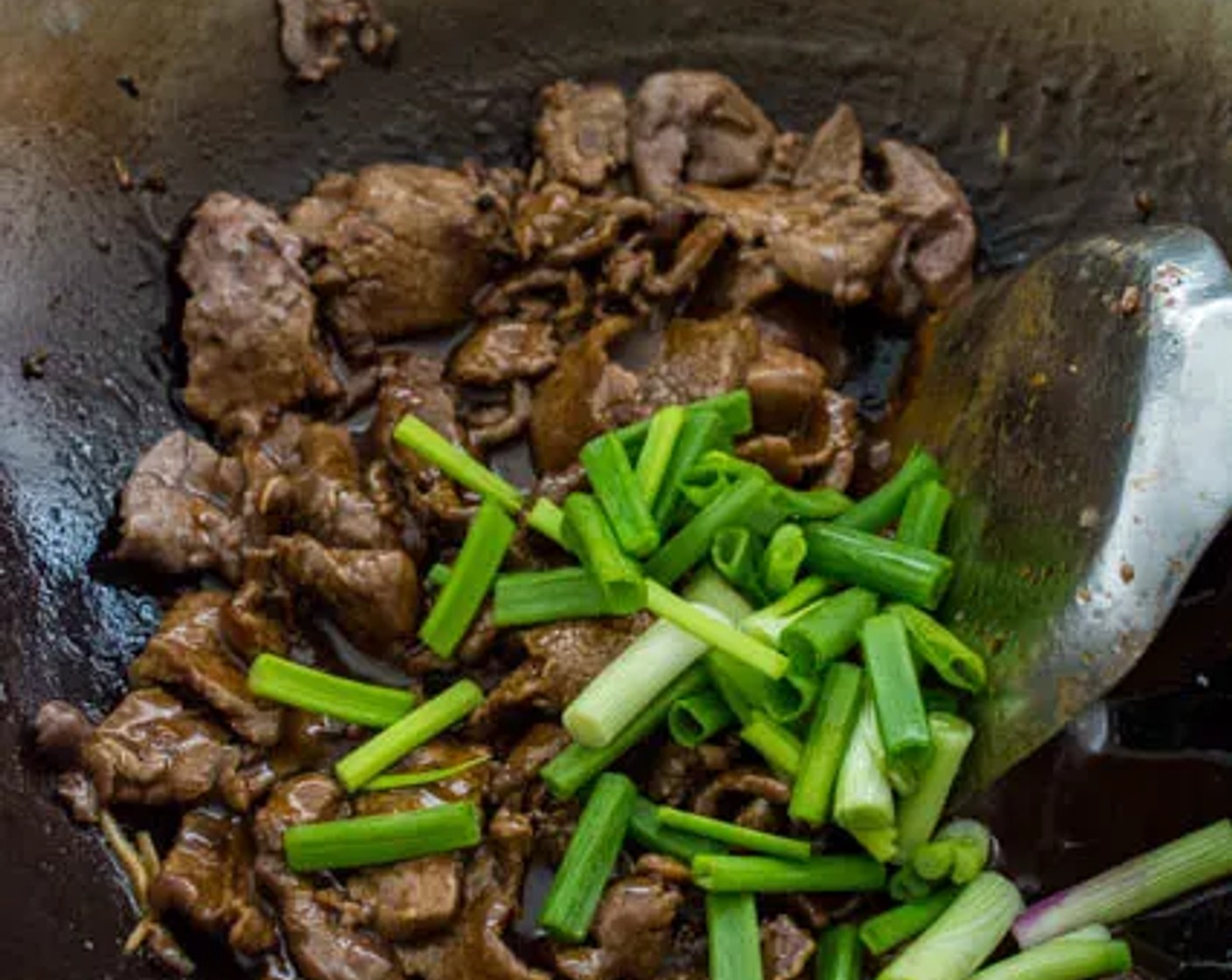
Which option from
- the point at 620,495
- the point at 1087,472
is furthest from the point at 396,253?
the point at 1087,472

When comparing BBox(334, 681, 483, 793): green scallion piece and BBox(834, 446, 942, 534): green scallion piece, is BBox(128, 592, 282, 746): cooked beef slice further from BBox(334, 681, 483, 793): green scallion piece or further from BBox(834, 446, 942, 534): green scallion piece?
BBox(834, 446, 942, 534): green scallion piece

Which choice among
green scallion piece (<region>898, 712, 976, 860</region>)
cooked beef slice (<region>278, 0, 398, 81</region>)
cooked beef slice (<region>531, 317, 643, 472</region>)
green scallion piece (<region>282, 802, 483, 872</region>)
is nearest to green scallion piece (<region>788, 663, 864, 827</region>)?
green scallion piece (<region>898, 712, 976, 860</region>)

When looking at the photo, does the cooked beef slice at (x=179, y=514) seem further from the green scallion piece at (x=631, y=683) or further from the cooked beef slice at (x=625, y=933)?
the cooked beef slice at (x=625, y=933)

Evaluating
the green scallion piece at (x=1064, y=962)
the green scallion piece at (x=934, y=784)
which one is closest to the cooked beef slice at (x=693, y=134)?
the green scallion piece at (x=934, y=784)

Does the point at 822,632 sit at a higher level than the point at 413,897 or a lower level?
higher

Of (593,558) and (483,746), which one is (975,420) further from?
(483,746)

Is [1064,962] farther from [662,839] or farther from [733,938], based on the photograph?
[662,839]
